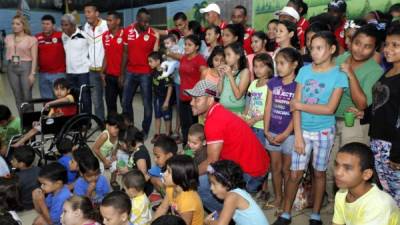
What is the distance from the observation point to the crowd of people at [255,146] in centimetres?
290

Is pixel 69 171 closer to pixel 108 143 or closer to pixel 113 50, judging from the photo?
pixel 108 143

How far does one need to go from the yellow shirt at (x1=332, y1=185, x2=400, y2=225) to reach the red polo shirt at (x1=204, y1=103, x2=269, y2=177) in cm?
121

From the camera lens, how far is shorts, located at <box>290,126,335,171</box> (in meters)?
3.47

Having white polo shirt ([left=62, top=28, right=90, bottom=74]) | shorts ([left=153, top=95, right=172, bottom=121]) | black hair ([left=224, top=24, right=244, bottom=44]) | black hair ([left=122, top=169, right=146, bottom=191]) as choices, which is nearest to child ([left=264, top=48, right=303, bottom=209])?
black hair ([left=122, top=169, right=146, bottom=191])

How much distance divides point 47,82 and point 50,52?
16.9 inches

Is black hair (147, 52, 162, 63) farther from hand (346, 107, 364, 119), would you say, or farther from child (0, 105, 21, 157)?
hand (346, 107, 364, 119)

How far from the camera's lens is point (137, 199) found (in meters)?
3.55

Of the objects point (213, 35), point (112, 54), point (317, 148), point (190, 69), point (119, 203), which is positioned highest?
point (213, 35)

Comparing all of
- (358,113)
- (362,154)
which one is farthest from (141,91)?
(362,154)

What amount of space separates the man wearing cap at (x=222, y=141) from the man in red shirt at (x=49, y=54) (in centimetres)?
362

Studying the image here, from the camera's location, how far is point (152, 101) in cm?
657

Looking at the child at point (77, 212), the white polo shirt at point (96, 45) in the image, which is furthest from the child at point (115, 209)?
the white polo shirt at point (96, 45)

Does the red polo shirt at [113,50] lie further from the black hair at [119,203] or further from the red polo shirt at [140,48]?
the black hair at [119,203]

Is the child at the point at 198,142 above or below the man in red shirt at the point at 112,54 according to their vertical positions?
below
